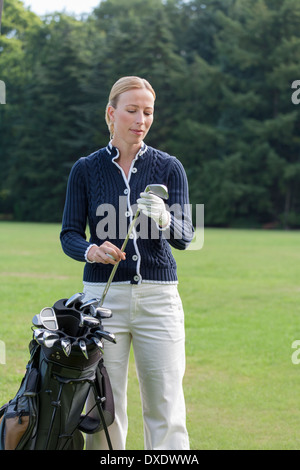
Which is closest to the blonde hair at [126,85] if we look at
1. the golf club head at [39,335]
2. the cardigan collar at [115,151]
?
the cardigan collar at [115,151]

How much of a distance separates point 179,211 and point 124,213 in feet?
0.78

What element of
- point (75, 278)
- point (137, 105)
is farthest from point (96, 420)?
point (75, 278)

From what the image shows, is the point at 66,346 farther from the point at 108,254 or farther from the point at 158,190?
the point at 158,190

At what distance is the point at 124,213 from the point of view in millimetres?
3051

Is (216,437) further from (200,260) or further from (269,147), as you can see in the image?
(269,147)

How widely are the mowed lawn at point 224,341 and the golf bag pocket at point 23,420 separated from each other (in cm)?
195

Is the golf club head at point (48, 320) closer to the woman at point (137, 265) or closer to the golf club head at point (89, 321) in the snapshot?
the golf club head at point (89, 321)

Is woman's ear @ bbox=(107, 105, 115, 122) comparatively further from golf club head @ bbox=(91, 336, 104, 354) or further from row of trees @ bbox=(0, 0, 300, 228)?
row of trees @ bbox=(0, 0, 300, 228)

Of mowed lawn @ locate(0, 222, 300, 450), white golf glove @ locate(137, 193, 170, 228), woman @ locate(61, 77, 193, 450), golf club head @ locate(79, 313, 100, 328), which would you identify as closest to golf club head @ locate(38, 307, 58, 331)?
golf club head @ locate(79, 313, 100, 328)

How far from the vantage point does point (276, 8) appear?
4738cm

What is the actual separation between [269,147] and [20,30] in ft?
78.6

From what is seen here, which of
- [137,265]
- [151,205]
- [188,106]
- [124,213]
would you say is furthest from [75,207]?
[188,106]

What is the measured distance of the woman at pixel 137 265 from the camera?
3.03m

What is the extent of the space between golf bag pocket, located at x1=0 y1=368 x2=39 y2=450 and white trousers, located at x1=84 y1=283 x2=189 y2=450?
379 millimetres
